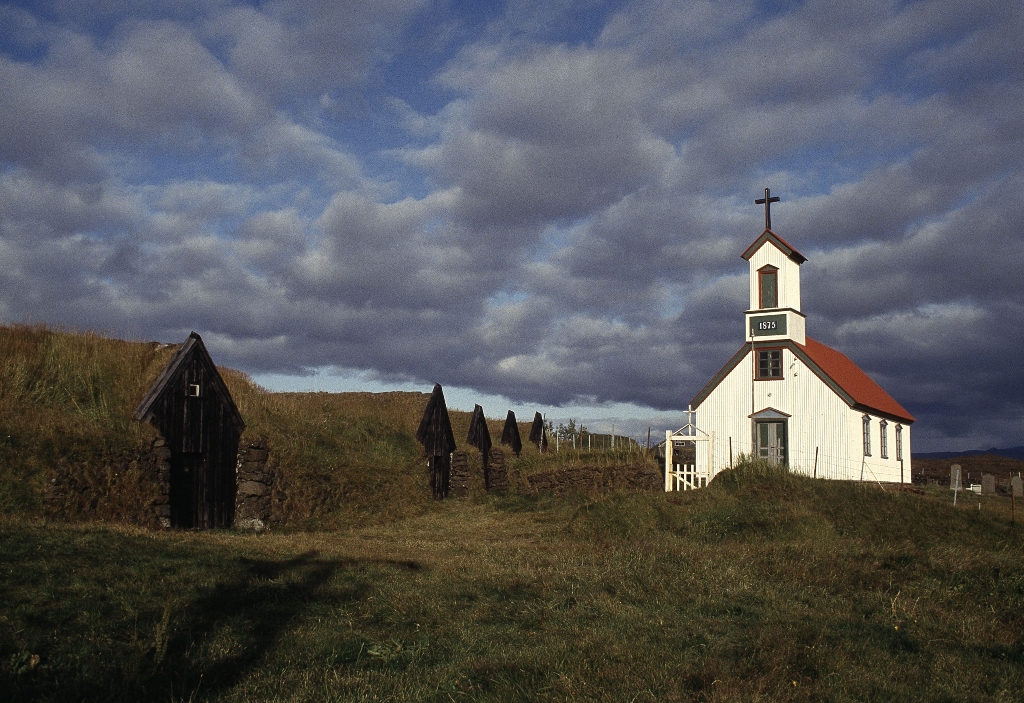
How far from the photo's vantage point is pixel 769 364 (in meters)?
34.2

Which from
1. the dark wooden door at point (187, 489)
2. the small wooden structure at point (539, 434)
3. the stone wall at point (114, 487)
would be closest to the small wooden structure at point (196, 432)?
the dark wooden door at point (187, 489)

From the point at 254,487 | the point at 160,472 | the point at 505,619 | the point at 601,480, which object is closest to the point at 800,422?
the point at 601,480

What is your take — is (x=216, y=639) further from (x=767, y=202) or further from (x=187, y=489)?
(x=767, y=202)

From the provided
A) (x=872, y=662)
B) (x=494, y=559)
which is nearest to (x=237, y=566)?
(x=494, y=559)

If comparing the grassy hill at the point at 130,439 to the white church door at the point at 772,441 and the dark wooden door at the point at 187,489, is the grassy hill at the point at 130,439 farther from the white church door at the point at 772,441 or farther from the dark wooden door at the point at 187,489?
the white church door at the point at 772,441

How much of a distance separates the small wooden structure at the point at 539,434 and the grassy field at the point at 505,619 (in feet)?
99.8

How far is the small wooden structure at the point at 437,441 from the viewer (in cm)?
2902

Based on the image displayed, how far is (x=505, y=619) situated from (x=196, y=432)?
1348 centimetres

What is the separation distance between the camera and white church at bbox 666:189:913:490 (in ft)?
106

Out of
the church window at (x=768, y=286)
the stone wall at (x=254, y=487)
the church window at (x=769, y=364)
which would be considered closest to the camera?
the stone wall at (x=254, y=487)

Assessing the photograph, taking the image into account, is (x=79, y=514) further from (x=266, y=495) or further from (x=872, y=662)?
(x=872, y=662)

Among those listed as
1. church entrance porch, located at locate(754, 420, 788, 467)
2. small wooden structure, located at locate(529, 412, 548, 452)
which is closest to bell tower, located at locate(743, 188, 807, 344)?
church entrance porch, located at locate(754, 420, 788, 467)

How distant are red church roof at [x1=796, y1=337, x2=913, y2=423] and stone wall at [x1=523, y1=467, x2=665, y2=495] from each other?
28.5 ft

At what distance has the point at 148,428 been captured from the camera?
62.2 ft
